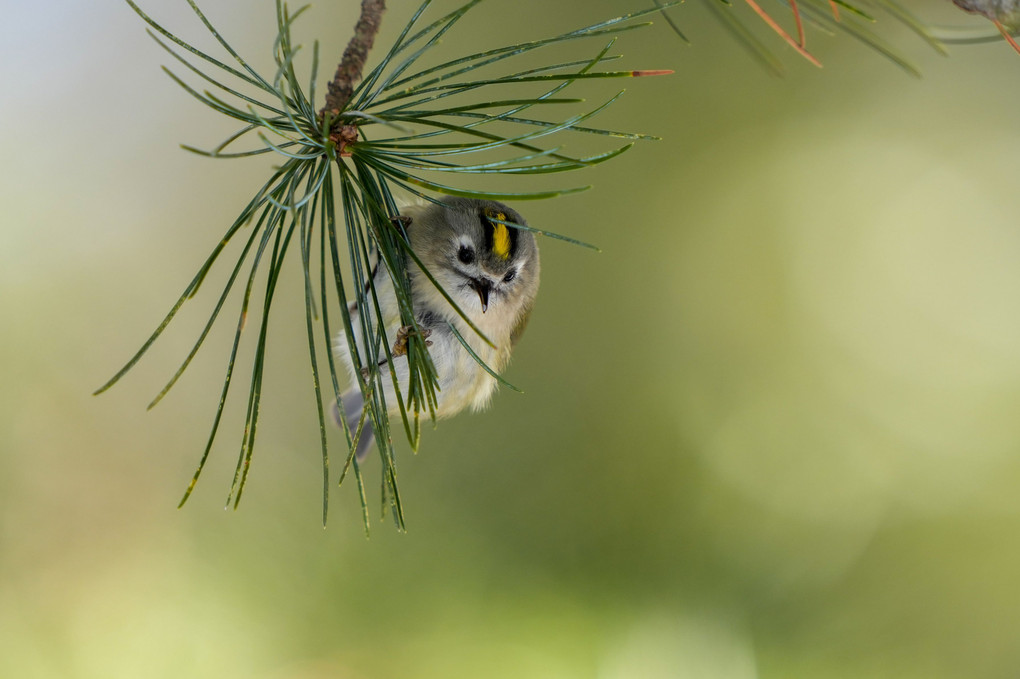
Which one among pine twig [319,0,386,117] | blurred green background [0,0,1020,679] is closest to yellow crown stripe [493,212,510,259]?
pine twig [319,0,386,117]

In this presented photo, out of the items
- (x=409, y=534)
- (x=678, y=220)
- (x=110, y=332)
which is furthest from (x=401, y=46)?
(x=110, y=332)

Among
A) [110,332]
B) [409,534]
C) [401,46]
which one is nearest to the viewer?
[401,46]

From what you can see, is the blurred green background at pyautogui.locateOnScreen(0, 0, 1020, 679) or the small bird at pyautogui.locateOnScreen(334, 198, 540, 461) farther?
the blurred green background at pyautogui.locateOnScreen(0, 0, 1020, 679)

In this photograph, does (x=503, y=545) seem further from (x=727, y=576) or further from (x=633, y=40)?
(x=633, y=40)

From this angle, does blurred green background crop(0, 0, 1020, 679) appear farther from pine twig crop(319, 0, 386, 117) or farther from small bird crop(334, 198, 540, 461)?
pine twig crop(319, 0, 386, 117)

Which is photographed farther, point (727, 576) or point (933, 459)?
point (933, 459)

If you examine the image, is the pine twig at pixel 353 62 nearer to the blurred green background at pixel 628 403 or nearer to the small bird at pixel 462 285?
the small bird at pixel 462 285

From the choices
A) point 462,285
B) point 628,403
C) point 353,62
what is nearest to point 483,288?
point 462,285
